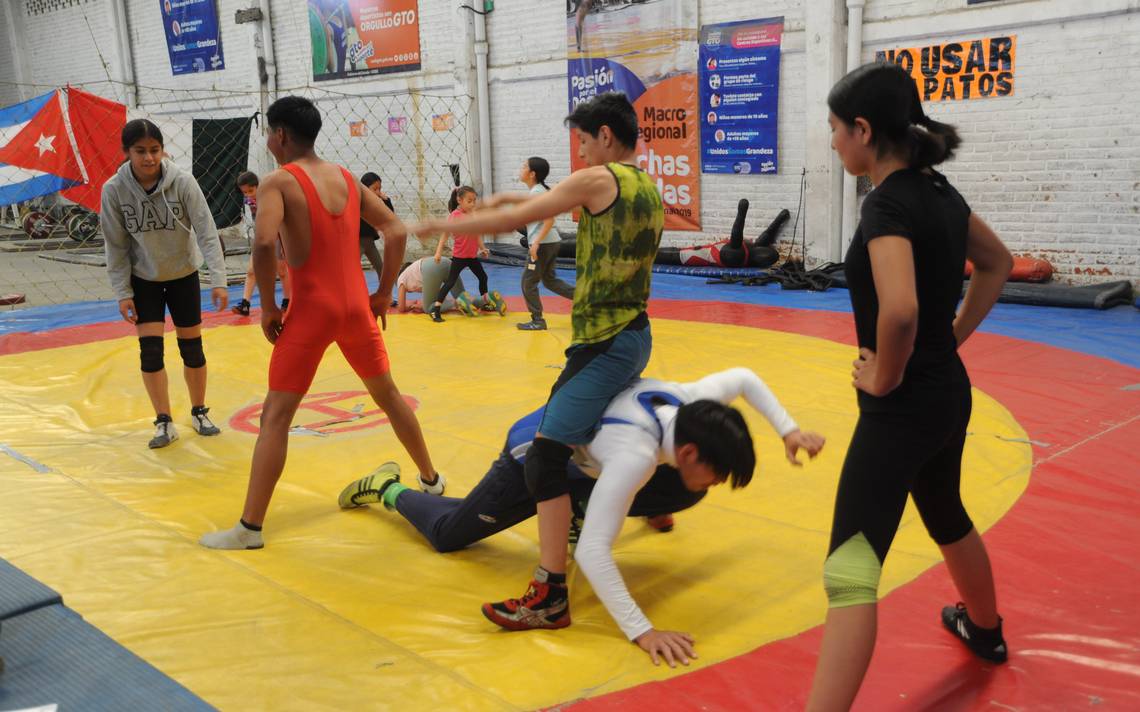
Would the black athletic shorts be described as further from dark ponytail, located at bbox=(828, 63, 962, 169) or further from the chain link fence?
the chain link fence

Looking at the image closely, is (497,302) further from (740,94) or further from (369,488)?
(369,488)

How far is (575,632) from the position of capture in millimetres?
3059

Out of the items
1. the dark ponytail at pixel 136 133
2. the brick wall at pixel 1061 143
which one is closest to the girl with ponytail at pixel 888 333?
the dark ponytail at pixel 136 133

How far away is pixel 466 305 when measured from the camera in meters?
9.24

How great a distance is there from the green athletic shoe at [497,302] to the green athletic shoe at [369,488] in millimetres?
5172

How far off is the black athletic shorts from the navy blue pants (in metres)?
2.57

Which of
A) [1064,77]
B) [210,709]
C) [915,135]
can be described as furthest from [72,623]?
[1064,77]

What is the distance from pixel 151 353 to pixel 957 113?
27.2 ft

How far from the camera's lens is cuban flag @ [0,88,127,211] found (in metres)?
10.1

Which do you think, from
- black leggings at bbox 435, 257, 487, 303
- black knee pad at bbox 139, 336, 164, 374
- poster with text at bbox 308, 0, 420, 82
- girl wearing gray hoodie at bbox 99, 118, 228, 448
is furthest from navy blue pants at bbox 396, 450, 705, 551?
poster with text at bbox 308, 0, 420, 82

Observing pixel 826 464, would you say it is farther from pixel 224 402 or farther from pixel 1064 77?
pixel 1064 77

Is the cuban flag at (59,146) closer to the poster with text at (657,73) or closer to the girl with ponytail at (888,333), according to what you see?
the poster with text at (657,73)

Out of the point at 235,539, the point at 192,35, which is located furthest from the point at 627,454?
the point at 192,35

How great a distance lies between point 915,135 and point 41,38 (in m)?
24.7
